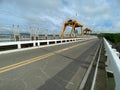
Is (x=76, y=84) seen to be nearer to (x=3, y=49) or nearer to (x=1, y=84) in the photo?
(x=1, y=84)

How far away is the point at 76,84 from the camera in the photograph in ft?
19.0

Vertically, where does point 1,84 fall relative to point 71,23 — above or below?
below

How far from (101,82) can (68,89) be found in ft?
4.50

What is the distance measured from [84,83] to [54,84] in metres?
1.06

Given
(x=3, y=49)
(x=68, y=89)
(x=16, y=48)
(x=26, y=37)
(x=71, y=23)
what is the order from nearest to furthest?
(x=68, y=89)
(x=3, y=49)
(x=16, y=48)
(x=26, y=37)
(x=71, y=23)

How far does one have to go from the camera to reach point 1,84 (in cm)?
552

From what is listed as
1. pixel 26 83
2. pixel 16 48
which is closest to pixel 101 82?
pixel 26 83

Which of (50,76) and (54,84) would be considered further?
(50,76)

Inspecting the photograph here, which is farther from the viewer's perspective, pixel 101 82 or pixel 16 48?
pixel 16 48

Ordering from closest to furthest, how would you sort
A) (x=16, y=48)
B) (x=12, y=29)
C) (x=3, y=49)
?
1. (x=3, y=49)
2. (x=16, y=48)
3. (x=12, y=29)

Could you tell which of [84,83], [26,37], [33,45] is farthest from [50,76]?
[26,37]

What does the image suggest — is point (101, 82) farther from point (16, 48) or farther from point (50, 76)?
point (16, 48)

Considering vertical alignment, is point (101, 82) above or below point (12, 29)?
below

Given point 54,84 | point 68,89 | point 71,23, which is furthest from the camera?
point 71,23
